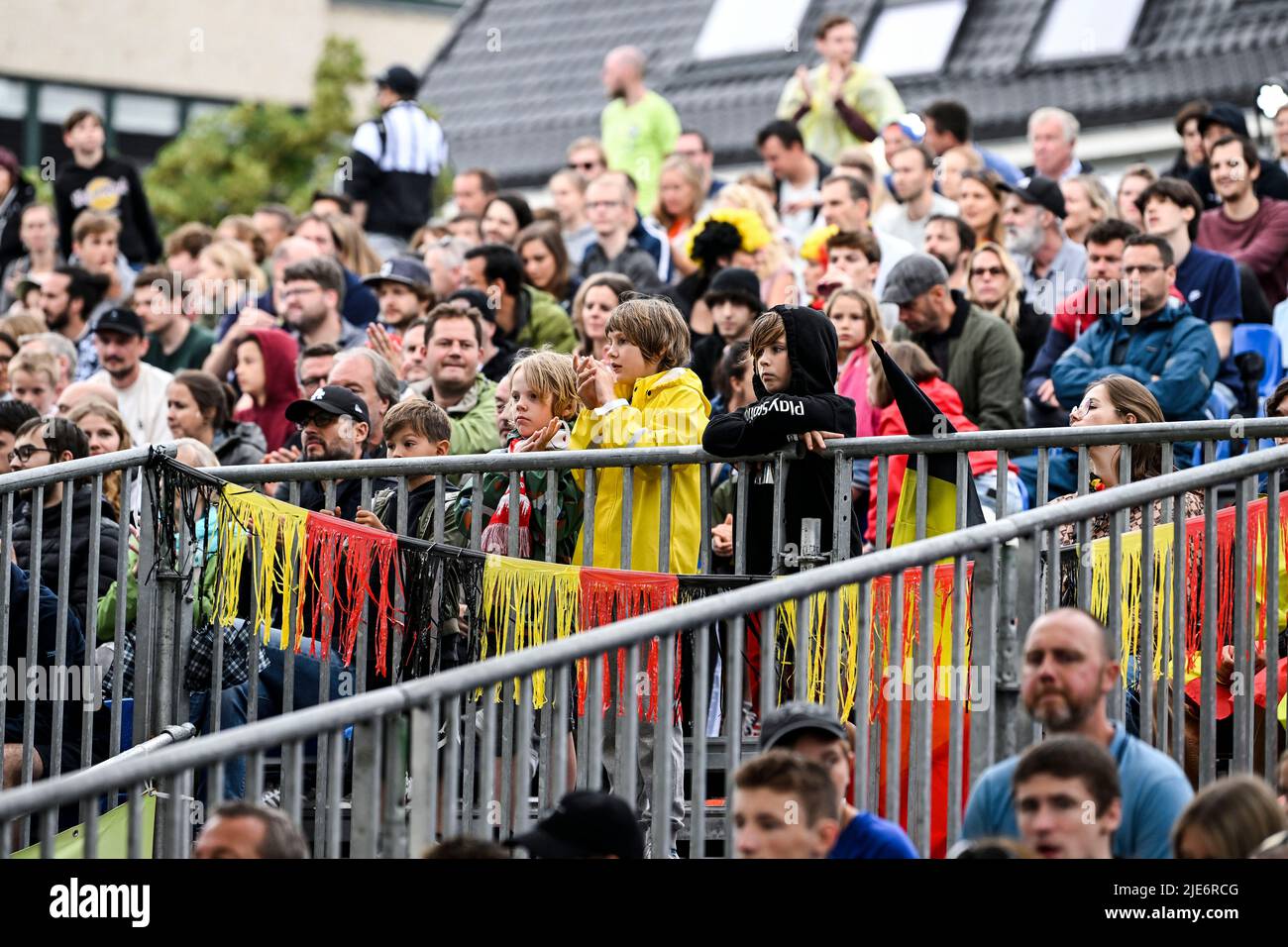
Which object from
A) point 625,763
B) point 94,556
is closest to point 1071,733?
point 625,763

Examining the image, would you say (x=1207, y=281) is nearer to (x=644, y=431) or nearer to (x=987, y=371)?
(x=987, y=371)

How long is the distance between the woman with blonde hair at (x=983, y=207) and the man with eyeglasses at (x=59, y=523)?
18.6 ft

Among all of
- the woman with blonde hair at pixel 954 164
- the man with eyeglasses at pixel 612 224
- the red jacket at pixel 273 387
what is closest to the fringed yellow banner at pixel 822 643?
the red jacket at pixel 273 387

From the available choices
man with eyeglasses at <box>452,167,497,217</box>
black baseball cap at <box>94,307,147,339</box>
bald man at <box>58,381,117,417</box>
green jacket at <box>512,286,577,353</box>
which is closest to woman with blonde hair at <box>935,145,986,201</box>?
green jacket at <box>512,286,577,353</box>

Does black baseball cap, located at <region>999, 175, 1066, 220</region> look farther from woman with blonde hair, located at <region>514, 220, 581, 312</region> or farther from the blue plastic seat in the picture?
the blue plastic seat

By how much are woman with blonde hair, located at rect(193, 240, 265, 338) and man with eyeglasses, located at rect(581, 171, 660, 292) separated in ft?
8.98

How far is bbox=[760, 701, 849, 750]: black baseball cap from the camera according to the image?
21.5ft

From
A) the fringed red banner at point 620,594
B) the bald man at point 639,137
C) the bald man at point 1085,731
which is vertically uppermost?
the bald man at point 639,137

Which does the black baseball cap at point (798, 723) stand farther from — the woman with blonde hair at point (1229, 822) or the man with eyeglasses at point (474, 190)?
the man with eyeglasses at point (474, 190)

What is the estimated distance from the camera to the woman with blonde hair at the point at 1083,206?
14.1 m

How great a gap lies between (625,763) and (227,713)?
3.21 meters

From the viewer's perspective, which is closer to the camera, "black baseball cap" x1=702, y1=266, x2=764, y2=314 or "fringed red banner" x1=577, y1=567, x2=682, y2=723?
"fringed red banner" x1=577, y1=567, x2=682, y2=723

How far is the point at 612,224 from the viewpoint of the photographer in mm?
14820

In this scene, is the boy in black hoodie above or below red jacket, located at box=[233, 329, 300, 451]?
above
